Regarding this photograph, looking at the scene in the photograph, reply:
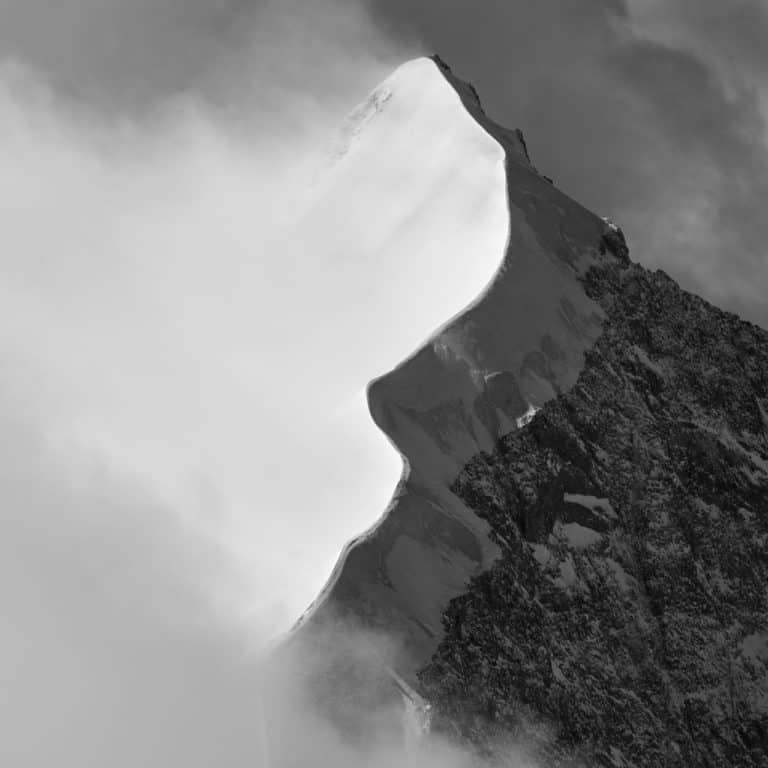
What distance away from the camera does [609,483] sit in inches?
4875

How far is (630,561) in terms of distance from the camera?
12175 centimetres

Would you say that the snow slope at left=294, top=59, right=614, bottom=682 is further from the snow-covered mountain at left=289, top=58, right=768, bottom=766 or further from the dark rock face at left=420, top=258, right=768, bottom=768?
the dark rock face at left=420, top=258, right=768, bottom=768

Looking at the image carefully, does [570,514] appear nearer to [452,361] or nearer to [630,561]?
[630,561]

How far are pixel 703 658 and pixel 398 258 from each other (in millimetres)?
33760

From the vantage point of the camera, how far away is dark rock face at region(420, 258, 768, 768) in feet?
352

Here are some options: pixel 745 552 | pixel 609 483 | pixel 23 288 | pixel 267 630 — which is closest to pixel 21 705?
pixel 267 630

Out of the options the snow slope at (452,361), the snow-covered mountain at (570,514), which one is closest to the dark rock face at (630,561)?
the snow-covered mountain at (570,514)

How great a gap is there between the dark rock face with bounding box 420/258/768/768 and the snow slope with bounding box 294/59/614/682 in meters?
1.22

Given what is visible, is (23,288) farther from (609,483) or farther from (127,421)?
(609,483)

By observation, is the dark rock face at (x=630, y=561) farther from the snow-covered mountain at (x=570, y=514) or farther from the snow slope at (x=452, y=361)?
the snow slope at (x=452, y=361)

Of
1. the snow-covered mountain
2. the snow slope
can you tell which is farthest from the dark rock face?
the snow slope

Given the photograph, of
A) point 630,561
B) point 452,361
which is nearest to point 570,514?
point 630,561

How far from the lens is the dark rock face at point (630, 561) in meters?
107

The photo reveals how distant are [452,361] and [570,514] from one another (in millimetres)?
9841
